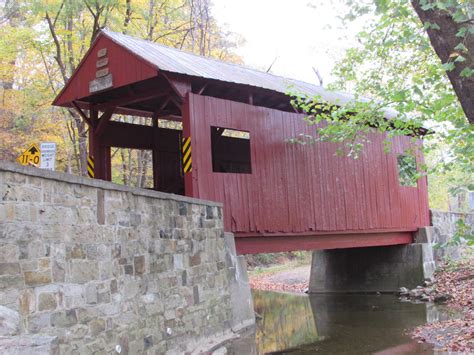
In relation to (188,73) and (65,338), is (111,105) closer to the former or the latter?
(188,73)

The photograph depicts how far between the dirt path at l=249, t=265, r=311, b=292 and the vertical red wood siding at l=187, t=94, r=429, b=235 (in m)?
5.83

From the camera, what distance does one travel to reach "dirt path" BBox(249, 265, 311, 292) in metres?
20.2

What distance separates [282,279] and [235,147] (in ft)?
30.3

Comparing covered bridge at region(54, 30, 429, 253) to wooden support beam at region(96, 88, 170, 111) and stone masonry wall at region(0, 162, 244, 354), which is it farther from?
stone masonry wall at region(0, 162, 244, 354)

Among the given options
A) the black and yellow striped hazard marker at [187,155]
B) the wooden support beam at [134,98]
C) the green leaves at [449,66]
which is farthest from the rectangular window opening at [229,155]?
the green leaves at [449,66]

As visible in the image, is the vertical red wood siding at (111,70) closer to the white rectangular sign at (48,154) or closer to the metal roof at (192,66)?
the metal roof at (192,66)

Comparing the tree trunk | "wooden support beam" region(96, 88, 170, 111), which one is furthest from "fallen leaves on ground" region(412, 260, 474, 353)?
"wooden support beam" region(96, 88, 170, 111)

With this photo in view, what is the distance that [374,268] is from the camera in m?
17.3

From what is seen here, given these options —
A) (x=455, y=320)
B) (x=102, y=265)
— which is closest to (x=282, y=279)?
(x=455, y=320)

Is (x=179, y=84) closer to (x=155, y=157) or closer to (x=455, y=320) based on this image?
(x=155, y=157)

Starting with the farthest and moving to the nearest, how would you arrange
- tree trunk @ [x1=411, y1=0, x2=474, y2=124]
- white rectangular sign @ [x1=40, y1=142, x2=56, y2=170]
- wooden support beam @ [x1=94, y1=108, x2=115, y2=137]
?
wooden support beam @ [x1=94, y1=108, x2=115, y2=137] < white rectangular sign @ [x1=40, y1=142, x2=56, y2=170] < tree trunk @ [x1=411, y1=0, x2=474, y2=124]

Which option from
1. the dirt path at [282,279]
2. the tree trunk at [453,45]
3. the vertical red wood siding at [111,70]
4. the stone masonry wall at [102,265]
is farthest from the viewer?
the dirt path at [282,279]

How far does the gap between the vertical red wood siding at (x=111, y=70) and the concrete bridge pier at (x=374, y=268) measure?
10213 mm

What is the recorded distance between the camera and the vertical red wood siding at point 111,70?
10.0 metres
